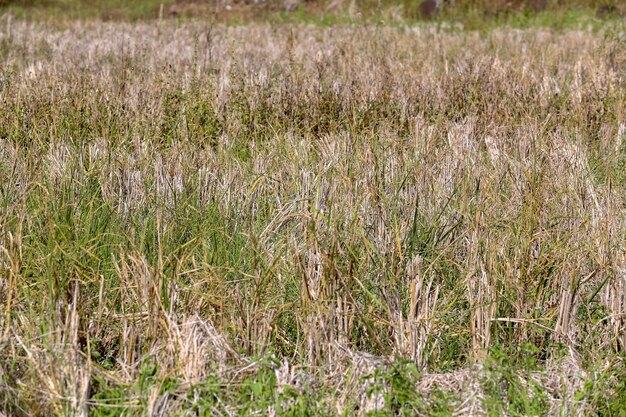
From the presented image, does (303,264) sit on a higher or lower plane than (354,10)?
lower

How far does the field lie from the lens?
271 cm

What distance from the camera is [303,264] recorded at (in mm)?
3141

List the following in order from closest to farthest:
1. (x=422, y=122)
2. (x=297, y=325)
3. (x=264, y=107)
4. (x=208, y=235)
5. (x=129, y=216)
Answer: (x=297, y=325), (x=208, y=235), (x=129, y=216), (x=422, y=122), (x=264, y=107)

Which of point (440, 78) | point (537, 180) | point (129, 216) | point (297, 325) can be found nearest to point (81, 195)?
point (129, 216)

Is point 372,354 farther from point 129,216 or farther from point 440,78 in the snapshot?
point 440,78

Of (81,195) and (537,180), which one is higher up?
(537,180)

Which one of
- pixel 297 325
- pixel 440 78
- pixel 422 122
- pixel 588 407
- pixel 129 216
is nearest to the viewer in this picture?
pixel 588 407

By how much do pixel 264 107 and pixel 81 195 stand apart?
246cm

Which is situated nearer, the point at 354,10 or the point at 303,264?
the point at 303,264

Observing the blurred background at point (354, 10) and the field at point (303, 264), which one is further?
the blurred background at point (354, 10)

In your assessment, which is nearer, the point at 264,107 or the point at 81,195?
the point at 81,195

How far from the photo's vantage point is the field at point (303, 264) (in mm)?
2709

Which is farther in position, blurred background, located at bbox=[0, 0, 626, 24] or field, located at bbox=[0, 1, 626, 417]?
blurred background, located at bbox=[0, 0, 626, 24]

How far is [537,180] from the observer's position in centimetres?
413
